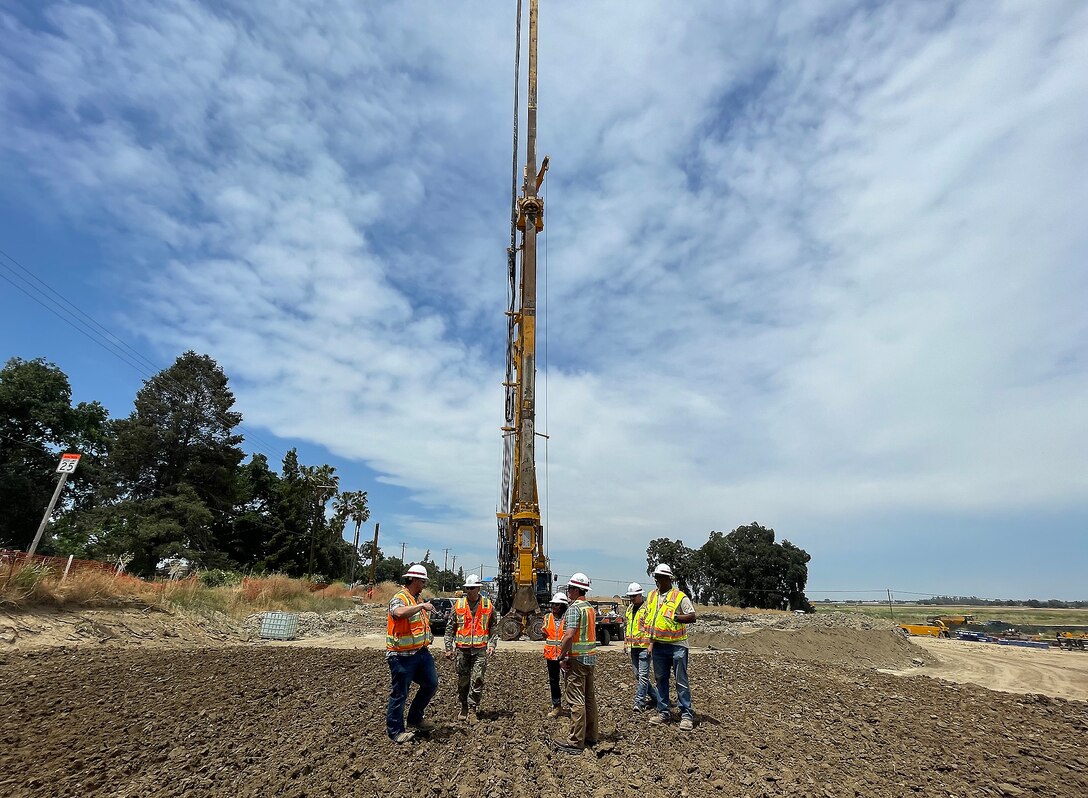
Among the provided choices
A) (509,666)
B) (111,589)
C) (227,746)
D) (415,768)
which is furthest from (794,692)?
(111,589)

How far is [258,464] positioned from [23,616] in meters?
41.9

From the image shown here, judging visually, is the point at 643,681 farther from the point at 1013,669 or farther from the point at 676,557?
the point at 676,557

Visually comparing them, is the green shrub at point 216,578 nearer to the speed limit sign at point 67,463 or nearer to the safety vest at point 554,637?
the speed limit sign at point 67,463

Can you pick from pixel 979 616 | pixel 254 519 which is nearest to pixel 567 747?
pixel 254 519

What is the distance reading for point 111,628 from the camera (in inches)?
666

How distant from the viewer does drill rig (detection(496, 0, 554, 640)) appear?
19.0 m

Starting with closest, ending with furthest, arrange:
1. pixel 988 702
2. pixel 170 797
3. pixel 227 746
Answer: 1. pixel 170 797
2. pixel 227 746
3. pixel 988 702

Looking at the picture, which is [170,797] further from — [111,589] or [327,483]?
[327,483]

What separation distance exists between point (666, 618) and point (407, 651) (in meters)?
3.33

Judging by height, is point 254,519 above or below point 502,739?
above

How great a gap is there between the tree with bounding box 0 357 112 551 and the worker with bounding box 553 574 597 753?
40.3 meters

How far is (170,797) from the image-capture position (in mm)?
5395

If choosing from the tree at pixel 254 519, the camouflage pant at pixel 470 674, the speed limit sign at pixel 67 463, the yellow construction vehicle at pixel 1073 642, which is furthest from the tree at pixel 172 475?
the yellow construction vehicle at pixel 1073 642

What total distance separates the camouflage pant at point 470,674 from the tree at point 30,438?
38.5 metres
